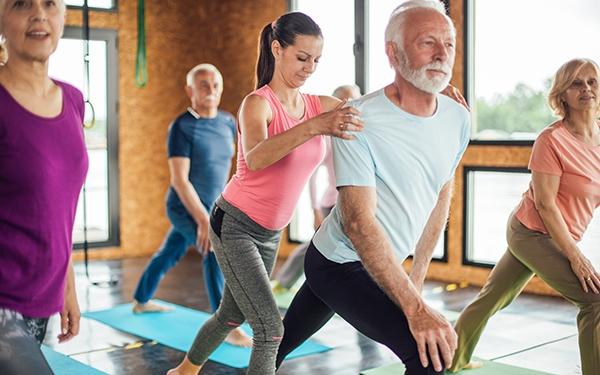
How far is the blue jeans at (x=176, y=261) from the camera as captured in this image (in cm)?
424

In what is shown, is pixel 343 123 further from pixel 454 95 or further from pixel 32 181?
pixel 32 181

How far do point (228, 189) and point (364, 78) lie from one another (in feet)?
12.5

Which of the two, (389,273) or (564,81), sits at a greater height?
(564,81)

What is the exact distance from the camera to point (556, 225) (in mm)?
2990

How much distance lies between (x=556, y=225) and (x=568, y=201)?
16cm

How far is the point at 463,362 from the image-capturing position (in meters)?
3.61

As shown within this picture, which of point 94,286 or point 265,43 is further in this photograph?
point 94,286

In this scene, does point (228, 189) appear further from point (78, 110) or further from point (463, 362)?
point (463, 362)

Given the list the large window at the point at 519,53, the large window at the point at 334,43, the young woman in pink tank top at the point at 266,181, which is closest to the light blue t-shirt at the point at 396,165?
the young woman in pink tank top at the point at 266,181

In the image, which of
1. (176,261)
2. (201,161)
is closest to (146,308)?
(176,261)

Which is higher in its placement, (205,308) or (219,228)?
(219,228)

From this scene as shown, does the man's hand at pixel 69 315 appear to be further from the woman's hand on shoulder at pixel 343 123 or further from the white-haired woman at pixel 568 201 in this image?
the white-haired woman at pixel 568 201

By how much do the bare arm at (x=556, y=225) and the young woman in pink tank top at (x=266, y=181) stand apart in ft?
2.81

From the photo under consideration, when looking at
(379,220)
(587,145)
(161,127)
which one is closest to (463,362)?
(587,145)
